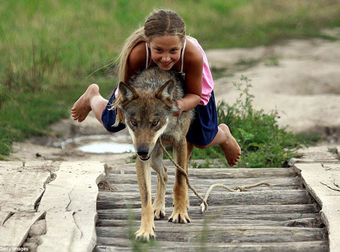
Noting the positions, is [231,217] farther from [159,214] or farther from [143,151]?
[143,151]

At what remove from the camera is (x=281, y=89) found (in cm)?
1080

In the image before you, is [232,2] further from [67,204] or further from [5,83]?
[67,204]

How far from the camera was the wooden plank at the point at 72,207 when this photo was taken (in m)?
4.09

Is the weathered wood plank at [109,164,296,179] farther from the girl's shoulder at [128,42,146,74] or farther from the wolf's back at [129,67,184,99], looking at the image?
the girl's shoulder at [128,42,146,74]

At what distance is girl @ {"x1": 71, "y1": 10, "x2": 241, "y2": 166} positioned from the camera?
460cm

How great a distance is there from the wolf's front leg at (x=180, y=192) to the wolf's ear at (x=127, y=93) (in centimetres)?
65

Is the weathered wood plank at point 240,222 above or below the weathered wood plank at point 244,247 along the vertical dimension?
below

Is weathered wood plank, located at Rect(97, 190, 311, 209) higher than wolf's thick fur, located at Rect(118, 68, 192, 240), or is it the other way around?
wolf's thick fur, located at Rect(118, 68, 192, 240)

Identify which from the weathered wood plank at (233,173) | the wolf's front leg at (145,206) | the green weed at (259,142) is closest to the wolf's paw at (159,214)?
the wolf's front leg at (145,206)

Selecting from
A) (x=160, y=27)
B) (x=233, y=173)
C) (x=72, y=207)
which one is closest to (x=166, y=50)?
(x=160, y=27)

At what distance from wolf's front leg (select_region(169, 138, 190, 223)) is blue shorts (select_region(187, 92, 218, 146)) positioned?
53 centimetres

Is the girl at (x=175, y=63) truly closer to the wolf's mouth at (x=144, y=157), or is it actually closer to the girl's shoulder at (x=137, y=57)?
the girl's shoulder at (x=137, y=57)

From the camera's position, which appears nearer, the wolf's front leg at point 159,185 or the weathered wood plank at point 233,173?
the wolf's front leg at point 159,185

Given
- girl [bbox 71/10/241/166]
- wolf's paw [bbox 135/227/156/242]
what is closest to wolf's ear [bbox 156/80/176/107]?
girl [bbox 71/10/241/166]
